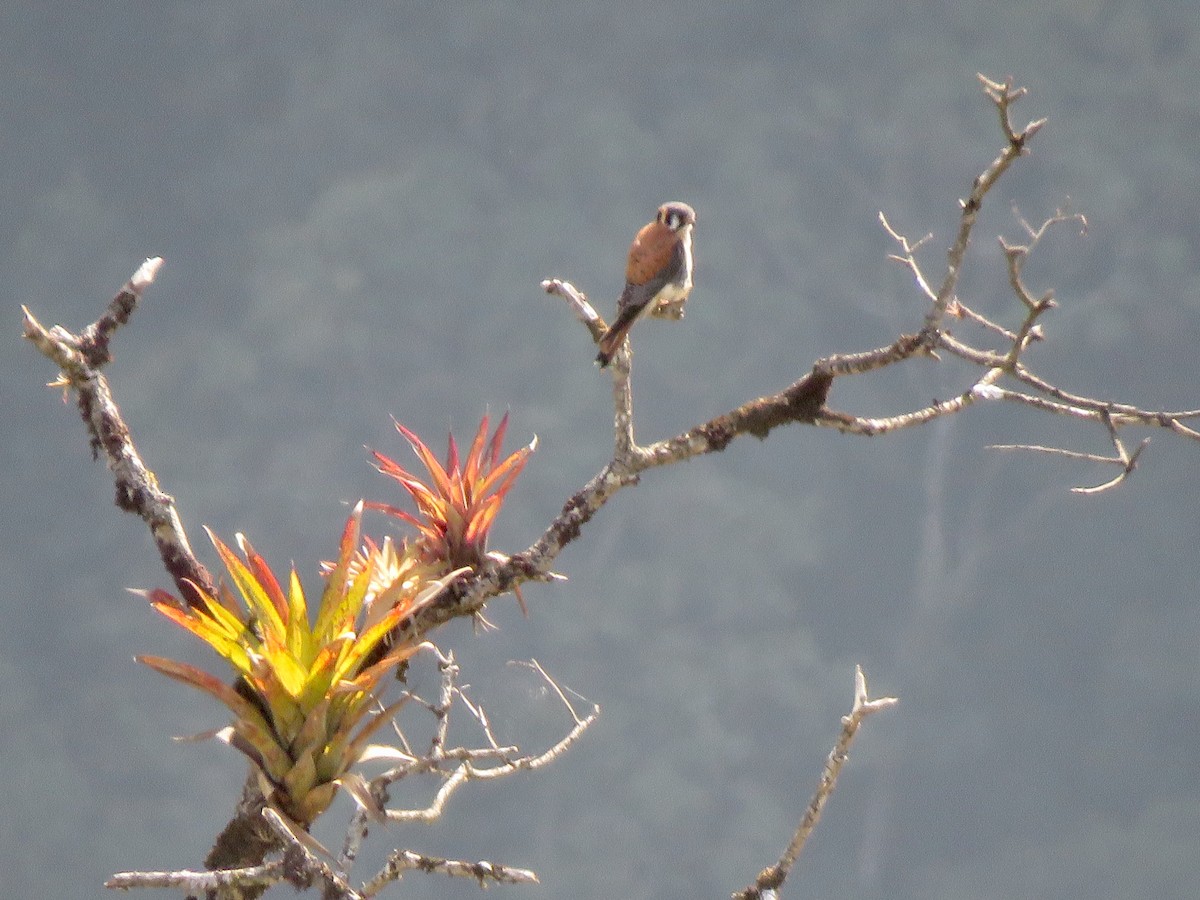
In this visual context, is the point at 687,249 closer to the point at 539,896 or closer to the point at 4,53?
the point at 539,896

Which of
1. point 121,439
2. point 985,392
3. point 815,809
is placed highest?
point 985,392

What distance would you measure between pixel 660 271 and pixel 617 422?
102 centimetres

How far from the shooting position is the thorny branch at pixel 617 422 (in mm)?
2500

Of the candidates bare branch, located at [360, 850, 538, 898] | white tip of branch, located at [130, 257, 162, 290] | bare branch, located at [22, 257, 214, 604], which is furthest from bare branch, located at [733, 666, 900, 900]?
white tip of branch, located at [130, 257, 162, 290]

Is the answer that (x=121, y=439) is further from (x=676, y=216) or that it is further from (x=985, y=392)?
(x=676, y=216)

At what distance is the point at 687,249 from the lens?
12.8 feet

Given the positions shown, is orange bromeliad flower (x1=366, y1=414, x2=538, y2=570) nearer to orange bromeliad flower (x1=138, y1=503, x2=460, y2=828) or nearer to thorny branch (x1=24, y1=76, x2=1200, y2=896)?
thorny branch (x1=24, y1=76, x2=1200, y2=896)

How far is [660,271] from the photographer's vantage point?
12.2 feet

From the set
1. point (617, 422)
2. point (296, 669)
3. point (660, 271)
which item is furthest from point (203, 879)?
point (660, 271)

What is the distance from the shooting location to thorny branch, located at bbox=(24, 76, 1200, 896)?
98.4 inches

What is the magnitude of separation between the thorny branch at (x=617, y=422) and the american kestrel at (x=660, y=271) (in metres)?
0.48

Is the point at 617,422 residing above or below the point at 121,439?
above

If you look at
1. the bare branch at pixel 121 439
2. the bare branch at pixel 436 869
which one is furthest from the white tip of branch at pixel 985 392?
the bare branch at pixel 121 439

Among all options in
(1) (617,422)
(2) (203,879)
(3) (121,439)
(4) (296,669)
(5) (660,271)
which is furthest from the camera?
(5) (660,271)
